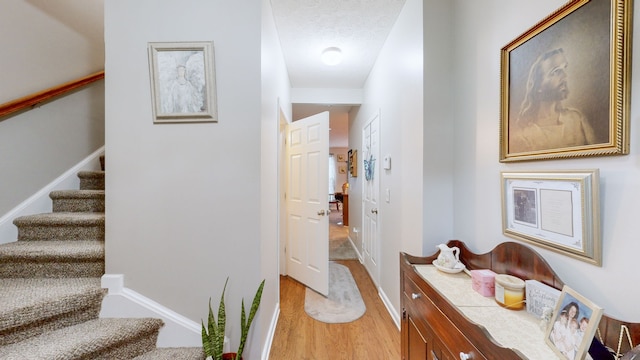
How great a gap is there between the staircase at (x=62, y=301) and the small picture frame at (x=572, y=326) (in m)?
1.69

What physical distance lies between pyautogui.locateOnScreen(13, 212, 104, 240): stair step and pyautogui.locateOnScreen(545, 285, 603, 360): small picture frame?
8.15 feet

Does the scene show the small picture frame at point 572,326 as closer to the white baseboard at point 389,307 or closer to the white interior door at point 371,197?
the white baseboard at point 389,307

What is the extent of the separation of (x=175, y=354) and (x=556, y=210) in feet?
6.69

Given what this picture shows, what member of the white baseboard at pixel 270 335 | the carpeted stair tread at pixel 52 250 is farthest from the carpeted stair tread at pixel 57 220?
the white baseboard at pixel 270 335

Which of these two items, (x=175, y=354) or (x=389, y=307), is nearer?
(x=175, y=354)

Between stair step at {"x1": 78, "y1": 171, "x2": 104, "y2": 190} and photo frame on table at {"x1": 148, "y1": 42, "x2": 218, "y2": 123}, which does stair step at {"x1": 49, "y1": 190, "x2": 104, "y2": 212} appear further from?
photo frame on table at {"x1": 148, "y1": 42, "x2": 218, "y2": 123}

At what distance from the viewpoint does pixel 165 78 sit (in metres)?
1.55

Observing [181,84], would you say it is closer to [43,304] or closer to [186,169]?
[186,169]

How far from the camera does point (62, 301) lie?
1309mm

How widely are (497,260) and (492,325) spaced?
46cm

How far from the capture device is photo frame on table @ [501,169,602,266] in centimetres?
83

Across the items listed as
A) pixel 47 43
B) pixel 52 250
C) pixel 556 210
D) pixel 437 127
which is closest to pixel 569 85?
pixel 556 210

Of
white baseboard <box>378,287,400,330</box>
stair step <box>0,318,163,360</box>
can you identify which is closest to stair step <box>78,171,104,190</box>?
stair step <box>0,318,163,360</box>

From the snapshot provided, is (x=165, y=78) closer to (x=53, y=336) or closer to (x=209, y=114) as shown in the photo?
(x=209, y=114)
